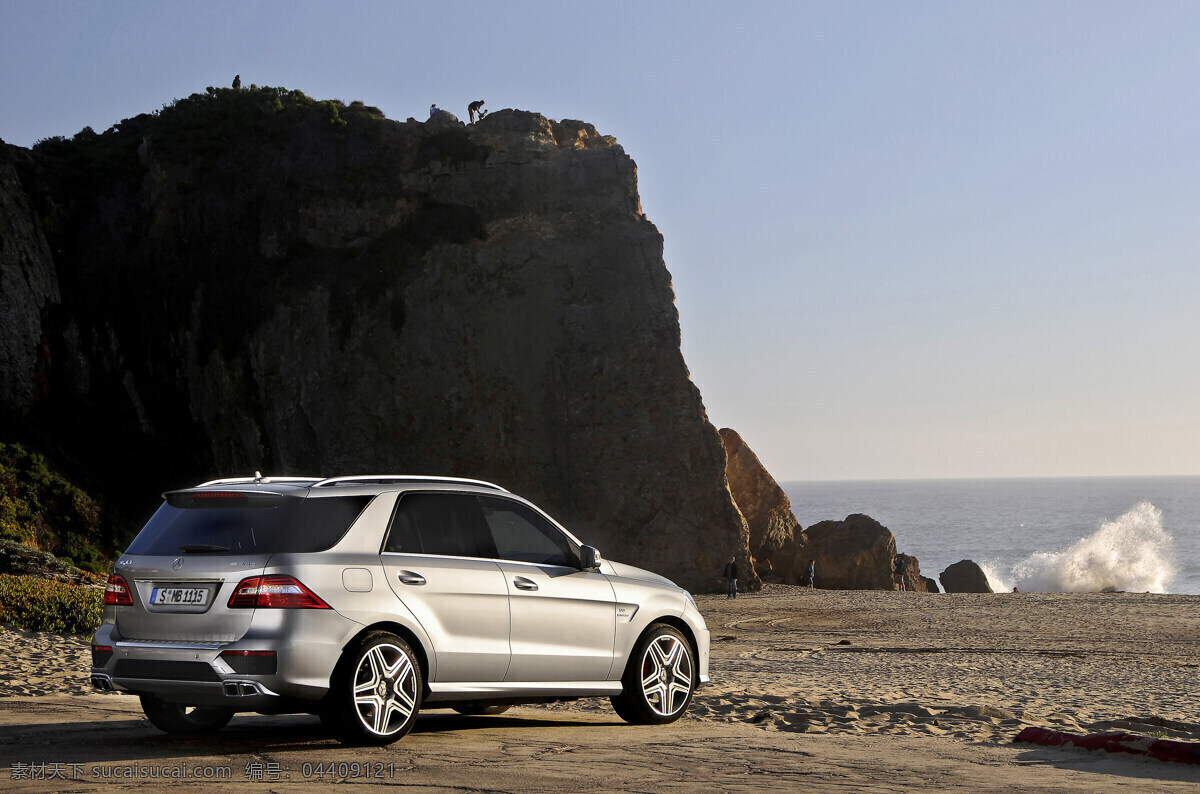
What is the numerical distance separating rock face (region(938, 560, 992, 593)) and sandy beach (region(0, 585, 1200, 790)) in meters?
29.9

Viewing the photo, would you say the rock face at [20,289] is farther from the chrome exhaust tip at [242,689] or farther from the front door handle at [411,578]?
the chrome exhaust tip at [242,689]

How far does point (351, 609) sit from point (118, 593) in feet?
5.14

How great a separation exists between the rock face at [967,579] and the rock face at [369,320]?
1497 cm

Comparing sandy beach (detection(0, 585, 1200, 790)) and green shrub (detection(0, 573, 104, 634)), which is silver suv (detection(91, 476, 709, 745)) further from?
green shrub (detection(0, 573, 104, 634))

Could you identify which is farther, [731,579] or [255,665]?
[731,579]

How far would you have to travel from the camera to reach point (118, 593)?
738 cm

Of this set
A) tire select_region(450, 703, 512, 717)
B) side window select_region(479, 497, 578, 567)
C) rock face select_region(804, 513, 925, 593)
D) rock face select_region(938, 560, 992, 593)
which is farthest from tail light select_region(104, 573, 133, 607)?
rock face select_region(938, 560, 992, 593)

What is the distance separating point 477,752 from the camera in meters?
7.21

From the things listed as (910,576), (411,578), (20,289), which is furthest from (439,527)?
(910,576)

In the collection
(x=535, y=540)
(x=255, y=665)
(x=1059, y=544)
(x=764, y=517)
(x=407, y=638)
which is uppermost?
(x=764, y=517)

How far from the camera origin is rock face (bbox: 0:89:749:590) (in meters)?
39.4

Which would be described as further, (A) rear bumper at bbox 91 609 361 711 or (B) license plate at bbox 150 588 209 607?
(B) license plate at bbox 150 588 209 607

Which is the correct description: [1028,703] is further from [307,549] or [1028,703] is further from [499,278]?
[499,278]

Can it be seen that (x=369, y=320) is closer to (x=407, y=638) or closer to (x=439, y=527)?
(x=439, y=527)
